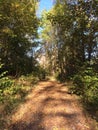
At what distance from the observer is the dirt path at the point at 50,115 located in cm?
765

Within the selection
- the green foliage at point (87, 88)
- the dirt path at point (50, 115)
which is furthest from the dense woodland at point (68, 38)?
the dirt path at point (50, 115)

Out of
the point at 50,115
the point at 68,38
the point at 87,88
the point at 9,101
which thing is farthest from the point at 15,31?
the point at 50,115

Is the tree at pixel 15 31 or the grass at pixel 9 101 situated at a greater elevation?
the tree at pixel 15 31

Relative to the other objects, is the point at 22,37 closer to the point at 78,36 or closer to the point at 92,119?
the point at 78,36

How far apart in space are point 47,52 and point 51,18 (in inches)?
798

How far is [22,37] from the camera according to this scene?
1844 centimetres

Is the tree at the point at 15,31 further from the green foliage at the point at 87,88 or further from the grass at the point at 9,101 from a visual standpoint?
the green foliage at the point at 87,88

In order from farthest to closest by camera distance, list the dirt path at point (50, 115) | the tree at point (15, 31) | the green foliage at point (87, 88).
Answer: the tree at point (15, 31), the green foliage at point (87, 88), the dirt path at point (50, 115)

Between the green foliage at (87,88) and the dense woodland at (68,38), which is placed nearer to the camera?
the green foliage at (87,88)

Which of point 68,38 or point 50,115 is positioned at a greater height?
point 68,38

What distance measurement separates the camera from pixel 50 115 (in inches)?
341

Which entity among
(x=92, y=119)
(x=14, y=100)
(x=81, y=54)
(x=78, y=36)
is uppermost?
(x=78, y=36)

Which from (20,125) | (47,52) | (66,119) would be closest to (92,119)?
(66,119)

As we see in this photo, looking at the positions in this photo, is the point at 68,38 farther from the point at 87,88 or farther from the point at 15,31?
the point at 87,88
